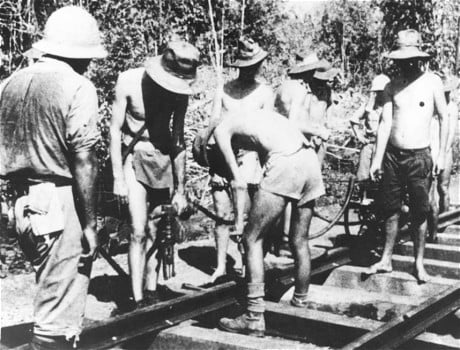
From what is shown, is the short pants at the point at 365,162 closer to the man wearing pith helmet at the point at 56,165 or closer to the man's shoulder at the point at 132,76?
the man's shoulder at the point at 132,76

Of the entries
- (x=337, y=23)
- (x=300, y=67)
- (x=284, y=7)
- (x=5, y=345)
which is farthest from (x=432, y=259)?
(x=337, y=23)

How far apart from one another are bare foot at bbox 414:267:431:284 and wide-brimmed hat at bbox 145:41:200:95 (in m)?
3.19

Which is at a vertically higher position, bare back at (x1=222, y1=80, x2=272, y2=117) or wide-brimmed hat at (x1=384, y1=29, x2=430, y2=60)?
wide-brimmed hat at (x1=384, y1=29, x2=430, y2=60)

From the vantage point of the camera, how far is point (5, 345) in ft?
15.7

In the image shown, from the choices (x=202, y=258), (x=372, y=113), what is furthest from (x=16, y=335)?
(x=372, y=113)

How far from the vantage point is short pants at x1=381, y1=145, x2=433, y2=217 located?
6906mm

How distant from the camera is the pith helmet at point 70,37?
3969 millimetres

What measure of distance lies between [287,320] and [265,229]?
85 cm

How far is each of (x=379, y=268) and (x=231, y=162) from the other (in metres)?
2.82

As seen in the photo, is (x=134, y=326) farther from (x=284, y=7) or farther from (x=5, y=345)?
(x=284, y=7)

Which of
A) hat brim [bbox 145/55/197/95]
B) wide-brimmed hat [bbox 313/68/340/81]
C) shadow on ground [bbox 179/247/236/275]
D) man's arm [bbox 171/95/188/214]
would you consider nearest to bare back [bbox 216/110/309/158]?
hat brim [bbox 145/55/197/95]

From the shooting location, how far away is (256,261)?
17.7 feet

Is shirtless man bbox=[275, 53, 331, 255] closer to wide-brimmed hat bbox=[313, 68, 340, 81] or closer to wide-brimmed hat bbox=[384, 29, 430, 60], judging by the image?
wide-brimmed hat bbox=[313, 68, 340, 81]

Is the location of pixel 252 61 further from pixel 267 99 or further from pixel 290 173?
pixel 290 173
